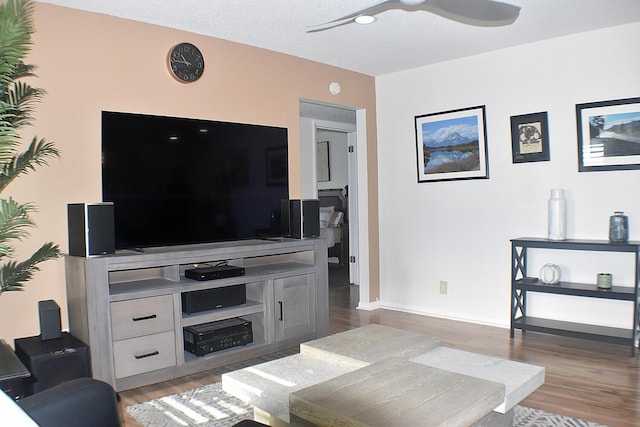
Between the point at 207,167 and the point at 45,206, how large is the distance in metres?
1.05

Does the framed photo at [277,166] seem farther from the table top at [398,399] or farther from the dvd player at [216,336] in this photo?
the table top at [398,399]

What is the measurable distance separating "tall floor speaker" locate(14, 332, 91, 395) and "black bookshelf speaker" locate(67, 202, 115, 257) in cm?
51

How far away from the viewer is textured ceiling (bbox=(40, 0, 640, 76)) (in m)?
3.08

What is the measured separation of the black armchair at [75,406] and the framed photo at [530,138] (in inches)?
143

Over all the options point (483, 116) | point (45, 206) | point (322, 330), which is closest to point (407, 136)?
point (483, 116)

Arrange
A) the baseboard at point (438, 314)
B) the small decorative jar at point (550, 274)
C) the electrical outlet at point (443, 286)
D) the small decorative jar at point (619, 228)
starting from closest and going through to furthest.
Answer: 1. the small decorative jar at point (619, 228)
2. the small decorative jar at point (550, 274)
3. the baseboard at point (438, 314)
4. the electrical outlet at point (443, 286)

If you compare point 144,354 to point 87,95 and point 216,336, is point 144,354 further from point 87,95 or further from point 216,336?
point 87,95

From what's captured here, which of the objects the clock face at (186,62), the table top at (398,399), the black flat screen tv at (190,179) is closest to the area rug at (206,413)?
the table top at (398,399)

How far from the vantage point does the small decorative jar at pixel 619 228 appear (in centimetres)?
346

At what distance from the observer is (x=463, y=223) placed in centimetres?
445

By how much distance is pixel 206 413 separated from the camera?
8.51 feet

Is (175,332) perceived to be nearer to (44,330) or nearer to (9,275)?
(44,330)

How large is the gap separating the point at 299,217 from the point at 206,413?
1737 millimetres

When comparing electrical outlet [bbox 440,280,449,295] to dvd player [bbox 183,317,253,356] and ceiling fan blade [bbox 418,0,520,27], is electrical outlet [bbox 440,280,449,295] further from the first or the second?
ceiling fan blade [bbox 418,0,520,27]
